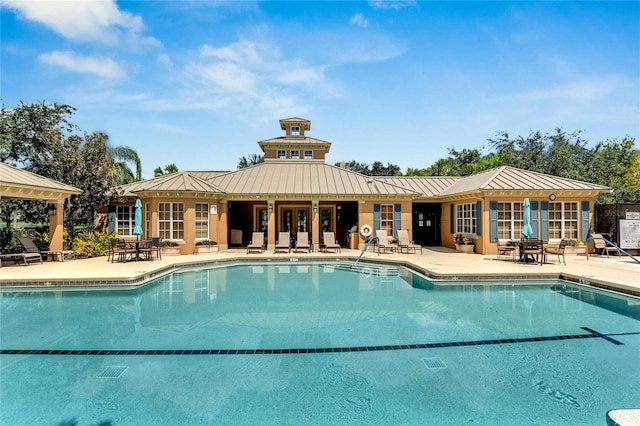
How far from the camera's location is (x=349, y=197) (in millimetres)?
17578

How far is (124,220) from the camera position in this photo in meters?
18.3

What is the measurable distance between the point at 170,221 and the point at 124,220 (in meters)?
3.70

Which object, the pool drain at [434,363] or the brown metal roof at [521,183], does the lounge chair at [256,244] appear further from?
the pool drain at [434,363]

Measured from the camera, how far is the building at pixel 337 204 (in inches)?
632

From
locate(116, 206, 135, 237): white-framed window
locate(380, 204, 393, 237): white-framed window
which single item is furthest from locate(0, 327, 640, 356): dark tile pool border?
locate(116, 206, 135, 237): white-framed window

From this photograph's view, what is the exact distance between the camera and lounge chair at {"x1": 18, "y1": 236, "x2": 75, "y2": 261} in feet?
43.1

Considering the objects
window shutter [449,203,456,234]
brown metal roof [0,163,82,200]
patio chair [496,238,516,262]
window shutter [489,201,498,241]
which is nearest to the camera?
brown metal roof [0,163,82,200]

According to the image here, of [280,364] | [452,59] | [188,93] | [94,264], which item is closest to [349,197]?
[452,59]

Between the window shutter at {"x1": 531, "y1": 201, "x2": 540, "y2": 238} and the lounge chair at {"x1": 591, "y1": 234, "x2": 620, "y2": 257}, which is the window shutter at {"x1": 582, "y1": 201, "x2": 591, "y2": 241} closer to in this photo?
the lounge chair at {"x1": 591, "y1": 234, "x2": 620, "y2": 257}

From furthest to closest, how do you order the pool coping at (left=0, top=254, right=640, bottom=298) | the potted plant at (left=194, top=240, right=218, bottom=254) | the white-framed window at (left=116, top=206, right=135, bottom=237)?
the white-framed window at (left=116, top=206, right=135, bottom=237), the potted plant at (left=194, top=240, right=218, bottom=254), the pool coping at (left=0, top=254, right=640, bottom=298)

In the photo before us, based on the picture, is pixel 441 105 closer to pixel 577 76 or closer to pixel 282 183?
pixel 577 76

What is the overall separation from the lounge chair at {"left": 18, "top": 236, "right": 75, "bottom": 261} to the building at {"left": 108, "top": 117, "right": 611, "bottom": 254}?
3.32 meters

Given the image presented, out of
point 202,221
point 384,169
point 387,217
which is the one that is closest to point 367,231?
point 387,217

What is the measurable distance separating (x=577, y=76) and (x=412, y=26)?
28.3 feet
